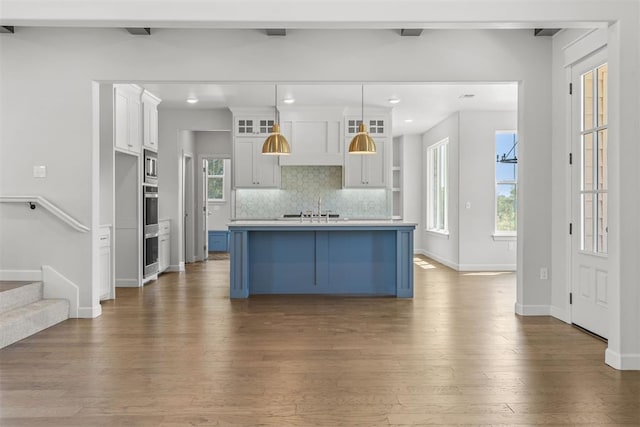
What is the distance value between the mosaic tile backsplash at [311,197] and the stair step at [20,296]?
14.6 ft

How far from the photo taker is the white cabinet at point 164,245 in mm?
8593

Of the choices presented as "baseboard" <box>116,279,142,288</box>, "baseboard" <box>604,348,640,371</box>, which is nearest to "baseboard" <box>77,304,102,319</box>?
"baseboard" <box>116,279,142,288</box>

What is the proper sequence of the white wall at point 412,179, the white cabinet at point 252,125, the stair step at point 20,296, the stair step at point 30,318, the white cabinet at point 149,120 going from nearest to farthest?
the stair step at point 30,318 < the stair step at point 20,296 < the white cabinet at point 149,120 < the white cabinet at point 252,125 < the white wall at point 412,179

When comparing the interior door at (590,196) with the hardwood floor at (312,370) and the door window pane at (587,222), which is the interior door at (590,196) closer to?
the door window pane at (587,222)

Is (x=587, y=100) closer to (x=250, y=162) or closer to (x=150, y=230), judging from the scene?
(x=250, y=162)

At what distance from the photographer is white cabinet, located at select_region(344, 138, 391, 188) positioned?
29.6 ft

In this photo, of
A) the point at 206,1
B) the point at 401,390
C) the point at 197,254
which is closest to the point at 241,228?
the point at 206,1

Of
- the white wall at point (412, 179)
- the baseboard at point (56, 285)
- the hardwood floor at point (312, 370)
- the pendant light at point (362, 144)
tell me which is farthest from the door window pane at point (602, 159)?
the white wall at point (412, 179)

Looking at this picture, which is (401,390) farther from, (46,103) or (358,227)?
(46,103)

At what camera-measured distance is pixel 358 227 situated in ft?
21.2

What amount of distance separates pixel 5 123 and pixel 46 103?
0.45 meters

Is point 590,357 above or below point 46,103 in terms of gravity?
below

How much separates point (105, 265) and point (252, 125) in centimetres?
380

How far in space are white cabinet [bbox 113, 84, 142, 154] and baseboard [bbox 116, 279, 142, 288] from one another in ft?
5.94
